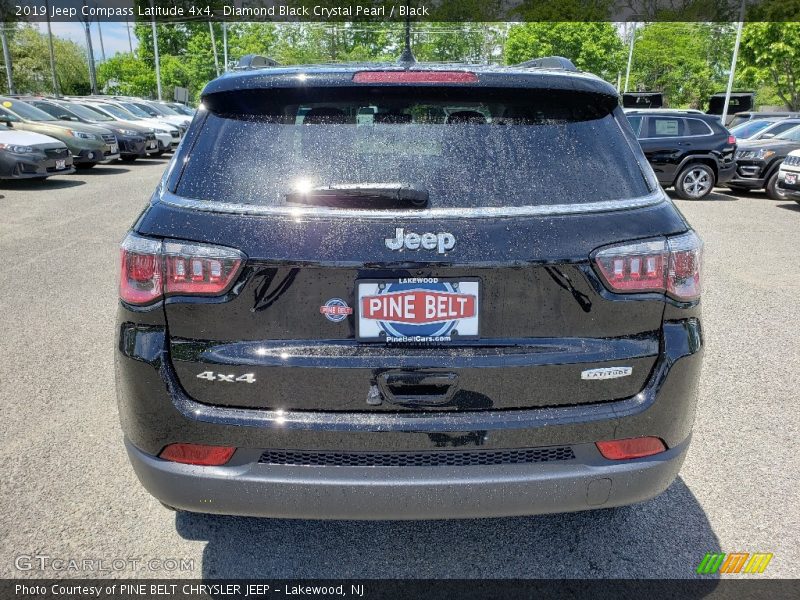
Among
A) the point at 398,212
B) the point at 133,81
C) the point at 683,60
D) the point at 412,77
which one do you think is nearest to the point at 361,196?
the point at 398,212

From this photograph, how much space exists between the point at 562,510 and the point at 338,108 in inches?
59.6

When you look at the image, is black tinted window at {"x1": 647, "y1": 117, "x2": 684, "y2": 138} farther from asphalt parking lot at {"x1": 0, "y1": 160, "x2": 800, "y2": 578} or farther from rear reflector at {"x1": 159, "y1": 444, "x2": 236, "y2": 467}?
rear reflector at {"x1": 159, "y1": 444, "x2": 236, "y2": 467}

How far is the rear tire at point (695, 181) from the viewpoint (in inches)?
561

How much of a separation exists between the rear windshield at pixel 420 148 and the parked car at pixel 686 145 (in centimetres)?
1286

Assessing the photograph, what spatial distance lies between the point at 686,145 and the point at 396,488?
14.0m

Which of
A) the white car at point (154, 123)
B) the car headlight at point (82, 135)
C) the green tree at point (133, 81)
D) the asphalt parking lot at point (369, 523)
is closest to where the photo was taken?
the asphalt parking lot at point (369, 523)

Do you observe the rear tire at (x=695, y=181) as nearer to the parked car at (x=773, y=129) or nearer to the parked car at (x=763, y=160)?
the parked car at (x=763, y=160)

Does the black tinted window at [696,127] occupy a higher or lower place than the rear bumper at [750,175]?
higher

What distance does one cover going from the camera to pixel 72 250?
822 centimetres

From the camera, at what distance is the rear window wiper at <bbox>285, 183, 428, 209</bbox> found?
204cm

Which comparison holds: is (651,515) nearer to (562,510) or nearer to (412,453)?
(562,510)

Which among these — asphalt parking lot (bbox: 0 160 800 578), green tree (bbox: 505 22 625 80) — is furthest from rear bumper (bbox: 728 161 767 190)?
green tree (bbox: 505 22 625 80)

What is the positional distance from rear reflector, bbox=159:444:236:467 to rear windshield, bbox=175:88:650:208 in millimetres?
784

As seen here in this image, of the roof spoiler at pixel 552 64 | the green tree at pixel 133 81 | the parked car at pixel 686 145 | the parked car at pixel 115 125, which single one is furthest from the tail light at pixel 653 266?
the green tree at pixel 133 81
